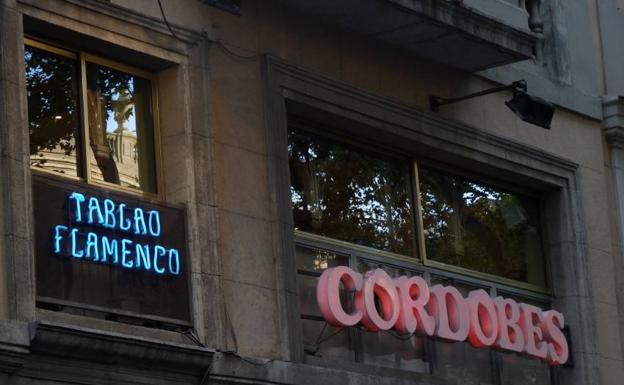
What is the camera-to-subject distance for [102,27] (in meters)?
16.7

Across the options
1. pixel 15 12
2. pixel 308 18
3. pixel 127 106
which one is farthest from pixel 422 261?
pixel 15 12

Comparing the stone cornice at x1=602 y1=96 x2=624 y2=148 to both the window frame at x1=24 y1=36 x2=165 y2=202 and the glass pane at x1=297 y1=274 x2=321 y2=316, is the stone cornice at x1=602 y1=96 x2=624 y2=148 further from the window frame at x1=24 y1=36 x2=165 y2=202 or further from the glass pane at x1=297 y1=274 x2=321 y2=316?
the window frame at x1=24 y1=36 x2=165 y2=202

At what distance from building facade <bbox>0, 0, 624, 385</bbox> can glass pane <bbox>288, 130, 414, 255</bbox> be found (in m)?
0.03

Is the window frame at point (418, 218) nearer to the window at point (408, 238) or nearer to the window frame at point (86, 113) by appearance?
the window at point (408, 238)

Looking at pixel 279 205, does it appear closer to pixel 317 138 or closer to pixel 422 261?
pixel 317 138

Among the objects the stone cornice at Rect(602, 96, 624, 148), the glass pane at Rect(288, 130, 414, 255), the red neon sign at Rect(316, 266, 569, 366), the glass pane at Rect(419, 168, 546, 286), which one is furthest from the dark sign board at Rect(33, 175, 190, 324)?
the stone cornice at Rect(602, 96, 624, 148)

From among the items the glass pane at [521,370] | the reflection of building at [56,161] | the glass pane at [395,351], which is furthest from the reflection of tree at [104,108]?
the glass pane at [521,370]

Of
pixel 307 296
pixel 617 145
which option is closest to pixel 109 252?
pixel 307 296

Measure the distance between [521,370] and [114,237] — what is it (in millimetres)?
7307

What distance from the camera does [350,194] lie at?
20.1m

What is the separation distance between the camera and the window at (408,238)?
1920cm

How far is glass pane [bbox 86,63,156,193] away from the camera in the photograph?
664 inches

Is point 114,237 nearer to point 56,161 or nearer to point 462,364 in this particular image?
point 56,161

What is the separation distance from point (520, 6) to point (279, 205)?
6605 millimetres
